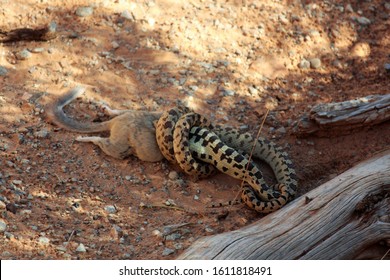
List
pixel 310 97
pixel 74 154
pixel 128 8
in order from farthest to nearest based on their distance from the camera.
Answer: pixel 128 8, pixel 310 97, pixel 74 154

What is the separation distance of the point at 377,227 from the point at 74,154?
363 cm

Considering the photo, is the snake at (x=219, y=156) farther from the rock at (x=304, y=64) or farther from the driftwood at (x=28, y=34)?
the driftwood at (x=28, y=34)

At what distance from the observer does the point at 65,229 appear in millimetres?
7262

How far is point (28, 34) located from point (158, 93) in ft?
6.70

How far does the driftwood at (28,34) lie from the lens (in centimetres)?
966

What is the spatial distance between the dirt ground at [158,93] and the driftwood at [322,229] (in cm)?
67

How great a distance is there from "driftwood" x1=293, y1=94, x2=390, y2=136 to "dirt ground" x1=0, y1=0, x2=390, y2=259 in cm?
25

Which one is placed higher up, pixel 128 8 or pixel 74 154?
pixel 128 8

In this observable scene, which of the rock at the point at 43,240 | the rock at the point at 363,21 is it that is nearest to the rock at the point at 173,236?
the rock at the point at 43,240

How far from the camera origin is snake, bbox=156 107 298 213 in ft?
27.1

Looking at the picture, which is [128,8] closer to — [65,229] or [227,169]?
[227,169]

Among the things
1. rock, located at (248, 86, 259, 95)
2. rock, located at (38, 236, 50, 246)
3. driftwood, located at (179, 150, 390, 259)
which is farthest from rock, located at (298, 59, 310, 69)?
rock, located at (38, 236, 50, 246)

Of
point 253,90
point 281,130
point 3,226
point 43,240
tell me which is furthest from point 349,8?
point 3,226

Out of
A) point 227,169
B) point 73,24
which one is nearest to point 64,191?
point 227,169
